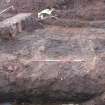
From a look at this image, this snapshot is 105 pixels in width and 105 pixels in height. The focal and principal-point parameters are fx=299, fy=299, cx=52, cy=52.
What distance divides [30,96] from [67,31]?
1992 millimetres

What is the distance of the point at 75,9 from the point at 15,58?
3091 mm

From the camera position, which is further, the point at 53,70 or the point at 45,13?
the point at 45,13

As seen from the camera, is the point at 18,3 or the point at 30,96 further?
the point at 18,3

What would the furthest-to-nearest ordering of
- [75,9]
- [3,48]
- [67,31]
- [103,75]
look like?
[75,9] < [67,31] < [3,48] < [103,75]

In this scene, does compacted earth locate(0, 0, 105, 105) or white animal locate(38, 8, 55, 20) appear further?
white animal locate(38, 8, 55, 20)

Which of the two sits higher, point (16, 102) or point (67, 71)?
point (67, 71)

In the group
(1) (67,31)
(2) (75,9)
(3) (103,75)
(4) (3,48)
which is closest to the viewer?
(3) (103,75)

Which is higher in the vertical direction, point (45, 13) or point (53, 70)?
point (45, 13)

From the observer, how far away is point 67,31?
6.71m

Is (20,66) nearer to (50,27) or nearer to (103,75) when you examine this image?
(103,75)

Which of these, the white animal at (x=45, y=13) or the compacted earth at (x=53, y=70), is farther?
the white animal at (x=45, y=13)

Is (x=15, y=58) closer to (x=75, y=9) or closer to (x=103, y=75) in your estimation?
(x=103, y=75)

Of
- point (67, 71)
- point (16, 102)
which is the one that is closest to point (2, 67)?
point (16, 102)

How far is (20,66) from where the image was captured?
5.22 meters
